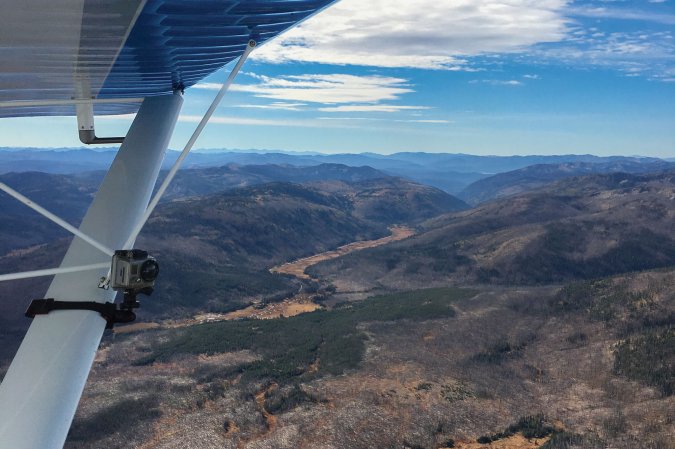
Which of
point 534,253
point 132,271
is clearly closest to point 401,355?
point 132,271

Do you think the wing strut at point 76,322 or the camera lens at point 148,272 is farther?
the camera lens at point 148,272

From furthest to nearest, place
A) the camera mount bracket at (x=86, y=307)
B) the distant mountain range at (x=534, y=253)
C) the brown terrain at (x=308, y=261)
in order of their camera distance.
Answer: the brown terrain at (x=308, y=261) → the distant mountain range at (x=534, y=253) → the camera mount bracket at (x=86, y=307)

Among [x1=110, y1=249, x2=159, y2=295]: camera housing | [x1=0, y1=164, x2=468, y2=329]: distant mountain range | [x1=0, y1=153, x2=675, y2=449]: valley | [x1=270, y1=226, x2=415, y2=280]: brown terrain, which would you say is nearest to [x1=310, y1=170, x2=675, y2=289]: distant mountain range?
[x1=0, y1=153, x2=675, y2=449]: valley

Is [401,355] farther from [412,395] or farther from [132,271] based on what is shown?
[132,271]

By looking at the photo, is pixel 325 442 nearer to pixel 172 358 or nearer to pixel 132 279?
pixel 172 358

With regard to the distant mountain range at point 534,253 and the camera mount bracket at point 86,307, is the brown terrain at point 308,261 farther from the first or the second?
the camera mount bracket at point 86,307

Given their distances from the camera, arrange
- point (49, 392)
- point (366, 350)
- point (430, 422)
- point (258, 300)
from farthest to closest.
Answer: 1. point (258, 300)
2. point (366, 350)
3. point (430, 422)
4. point (49, 392)

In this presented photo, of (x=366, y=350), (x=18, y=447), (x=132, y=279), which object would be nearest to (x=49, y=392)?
(x=18, y=447)

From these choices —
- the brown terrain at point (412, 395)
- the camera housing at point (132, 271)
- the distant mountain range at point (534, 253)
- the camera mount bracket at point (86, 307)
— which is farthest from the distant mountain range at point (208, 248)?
the camera housing at point (132, 271)
